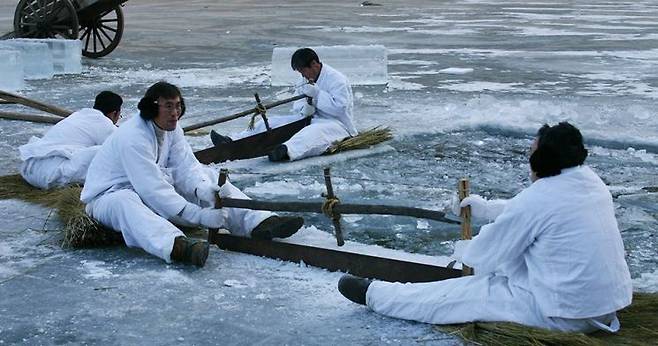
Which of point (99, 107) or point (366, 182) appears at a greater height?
point (99, 107)

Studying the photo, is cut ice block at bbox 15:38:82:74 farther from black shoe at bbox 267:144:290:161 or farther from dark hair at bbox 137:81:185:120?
dark hair at bbox 137:81:185:120

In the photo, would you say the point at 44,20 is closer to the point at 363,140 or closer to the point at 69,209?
the point at 363,140

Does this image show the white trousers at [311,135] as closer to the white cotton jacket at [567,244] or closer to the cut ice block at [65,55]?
the white cotton jacket at [567,244]

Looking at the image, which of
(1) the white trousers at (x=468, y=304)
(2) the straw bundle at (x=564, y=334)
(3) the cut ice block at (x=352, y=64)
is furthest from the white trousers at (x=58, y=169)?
(3) the cut ice block at (x=352, y=64)

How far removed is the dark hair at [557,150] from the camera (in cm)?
366

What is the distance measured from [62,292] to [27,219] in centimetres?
148

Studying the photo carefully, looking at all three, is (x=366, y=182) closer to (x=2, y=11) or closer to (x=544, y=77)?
(x=544, y=77)

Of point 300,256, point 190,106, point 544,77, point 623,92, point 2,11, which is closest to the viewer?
point 300,256

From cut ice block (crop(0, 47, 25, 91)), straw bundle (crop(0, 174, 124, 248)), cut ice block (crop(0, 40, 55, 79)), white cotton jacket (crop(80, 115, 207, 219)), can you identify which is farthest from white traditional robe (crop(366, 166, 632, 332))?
cut ice block (crop(0, 40, 55, 79))

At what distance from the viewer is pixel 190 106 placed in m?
10.1

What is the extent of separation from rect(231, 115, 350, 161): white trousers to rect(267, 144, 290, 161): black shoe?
0.10 ft

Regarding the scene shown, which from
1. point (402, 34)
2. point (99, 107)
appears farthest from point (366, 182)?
point (402, 34)

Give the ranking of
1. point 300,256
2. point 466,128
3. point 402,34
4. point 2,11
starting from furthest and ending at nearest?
point 2,11, point 402,34, point 466,128, point 300,256

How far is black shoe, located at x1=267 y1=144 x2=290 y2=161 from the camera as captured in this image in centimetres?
750
